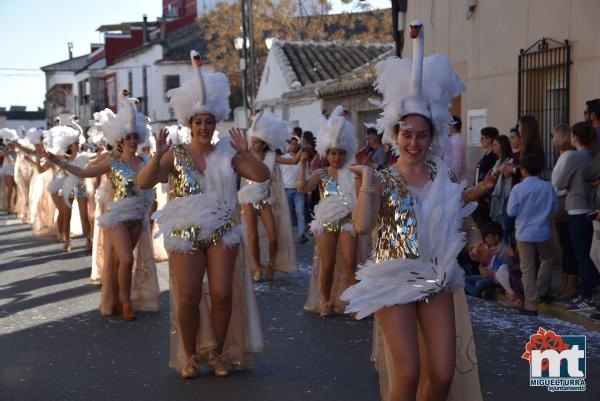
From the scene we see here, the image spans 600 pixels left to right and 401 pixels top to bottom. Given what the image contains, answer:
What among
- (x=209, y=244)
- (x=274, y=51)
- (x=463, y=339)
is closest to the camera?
(x=463, y=339)

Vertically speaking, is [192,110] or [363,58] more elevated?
[363,58]

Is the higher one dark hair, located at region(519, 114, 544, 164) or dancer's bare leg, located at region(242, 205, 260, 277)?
dark hair, located at region(519, 114, 544, 164)

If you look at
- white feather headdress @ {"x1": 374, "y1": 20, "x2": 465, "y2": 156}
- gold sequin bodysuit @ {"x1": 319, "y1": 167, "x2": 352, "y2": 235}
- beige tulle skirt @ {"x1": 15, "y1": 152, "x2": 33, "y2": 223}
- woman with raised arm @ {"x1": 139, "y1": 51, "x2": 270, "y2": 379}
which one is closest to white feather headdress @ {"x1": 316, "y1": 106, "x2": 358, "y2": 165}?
gold sequin bodysuit @ {"x1": 319, "y1": 167, "x2": 352, "y2": 235}

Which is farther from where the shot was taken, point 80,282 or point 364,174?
point 80,282

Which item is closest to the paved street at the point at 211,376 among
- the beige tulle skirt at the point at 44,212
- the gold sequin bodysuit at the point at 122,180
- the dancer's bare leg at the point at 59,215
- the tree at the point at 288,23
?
the gold sequin bodysuit at the point at 122,180

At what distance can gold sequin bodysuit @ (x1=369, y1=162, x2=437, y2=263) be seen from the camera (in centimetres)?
483

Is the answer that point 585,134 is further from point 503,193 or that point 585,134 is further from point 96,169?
point 96,169

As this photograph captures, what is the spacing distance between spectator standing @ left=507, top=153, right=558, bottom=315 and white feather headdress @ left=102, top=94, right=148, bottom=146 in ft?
12.5

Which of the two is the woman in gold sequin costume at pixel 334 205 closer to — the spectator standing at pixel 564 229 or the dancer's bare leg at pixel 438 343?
the spectator standing at pixel 564 229

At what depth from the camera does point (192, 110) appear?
673cm

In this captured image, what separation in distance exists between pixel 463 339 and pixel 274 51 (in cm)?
2524

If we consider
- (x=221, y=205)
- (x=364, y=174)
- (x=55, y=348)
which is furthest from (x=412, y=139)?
(x=55, y=348)

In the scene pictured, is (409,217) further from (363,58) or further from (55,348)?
(363,58)

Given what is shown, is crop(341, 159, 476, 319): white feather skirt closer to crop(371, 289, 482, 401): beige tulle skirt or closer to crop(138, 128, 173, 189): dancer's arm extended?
crop(371, 289, 482, 401): beige tulle skirt
